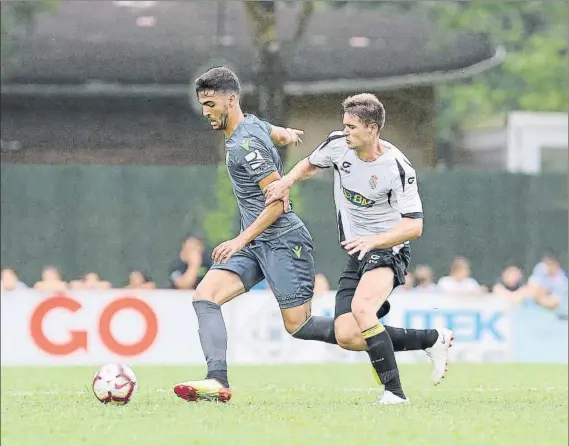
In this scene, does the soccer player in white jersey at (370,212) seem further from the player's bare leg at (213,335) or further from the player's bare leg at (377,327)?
the player's bare leg at (213,335)

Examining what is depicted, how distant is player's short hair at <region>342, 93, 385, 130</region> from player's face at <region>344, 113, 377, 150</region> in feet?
0.09

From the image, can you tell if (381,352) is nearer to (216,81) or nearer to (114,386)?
(114,386)

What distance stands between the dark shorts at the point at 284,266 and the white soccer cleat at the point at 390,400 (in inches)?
31.8

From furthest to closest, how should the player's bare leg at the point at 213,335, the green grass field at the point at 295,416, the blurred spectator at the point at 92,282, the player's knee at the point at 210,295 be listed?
the blurred spectator at the point at 92,282 → the player's knee at the point at 210,295 → the player's bare leg at the point at 213,335 → the green grass field at the point at 295,416

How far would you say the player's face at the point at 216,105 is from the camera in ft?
28.4

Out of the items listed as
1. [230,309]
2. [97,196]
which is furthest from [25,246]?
[230,309]

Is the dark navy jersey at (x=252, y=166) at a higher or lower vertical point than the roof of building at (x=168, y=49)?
lower

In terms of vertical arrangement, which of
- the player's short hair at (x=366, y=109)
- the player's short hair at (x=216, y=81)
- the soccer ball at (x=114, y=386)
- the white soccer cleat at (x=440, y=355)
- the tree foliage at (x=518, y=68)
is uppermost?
the tree foliage at (x=518, y=68)

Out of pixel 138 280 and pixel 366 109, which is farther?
pixel 138 280

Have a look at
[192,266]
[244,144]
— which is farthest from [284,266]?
[192,266]

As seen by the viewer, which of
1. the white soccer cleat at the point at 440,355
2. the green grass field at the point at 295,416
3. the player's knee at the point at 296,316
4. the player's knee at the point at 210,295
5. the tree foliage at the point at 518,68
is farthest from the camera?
the tree foliage at the point at 518,68

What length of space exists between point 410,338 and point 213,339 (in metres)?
1.32

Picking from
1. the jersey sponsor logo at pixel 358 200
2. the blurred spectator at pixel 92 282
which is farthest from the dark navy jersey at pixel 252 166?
the blurred spectator at pixel 92 282

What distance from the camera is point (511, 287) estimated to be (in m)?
18.5
